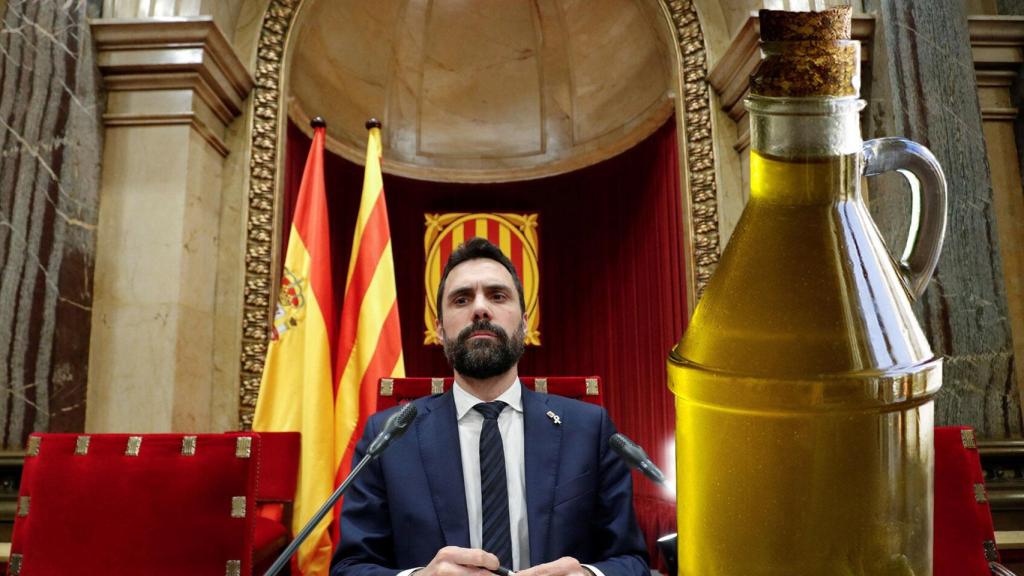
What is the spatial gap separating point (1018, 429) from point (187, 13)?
3.39 meters

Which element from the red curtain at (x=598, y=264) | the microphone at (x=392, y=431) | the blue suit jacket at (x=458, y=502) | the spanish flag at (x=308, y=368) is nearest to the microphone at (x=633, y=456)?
the microphone at (x=392, y=431)

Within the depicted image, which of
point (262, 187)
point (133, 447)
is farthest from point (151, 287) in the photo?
point (133, 447)

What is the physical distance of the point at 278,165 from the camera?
2.90 metres

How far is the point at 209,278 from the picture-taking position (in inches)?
106

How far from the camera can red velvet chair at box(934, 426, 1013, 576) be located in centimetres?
135

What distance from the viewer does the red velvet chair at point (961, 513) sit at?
1.35 m

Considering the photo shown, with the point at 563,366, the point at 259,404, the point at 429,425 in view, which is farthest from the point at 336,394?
the point at 563,366

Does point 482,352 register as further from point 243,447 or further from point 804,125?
point 804,125

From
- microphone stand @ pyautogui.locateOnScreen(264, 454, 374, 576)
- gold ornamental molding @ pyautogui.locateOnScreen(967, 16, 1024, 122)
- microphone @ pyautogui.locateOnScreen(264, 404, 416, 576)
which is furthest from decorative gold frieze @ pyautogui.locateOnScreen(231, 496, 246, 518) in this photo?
gold ornamental molding @ pyautogui.locateOnScreen(967, 16, 1024, 122)

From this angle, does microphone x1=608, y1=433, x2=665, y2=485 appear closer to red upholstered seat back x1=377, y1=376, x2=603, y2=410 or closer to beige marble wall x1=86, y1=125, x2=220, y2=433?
red upholstered seat back x1=377, y1=376, x2=603, y2=410

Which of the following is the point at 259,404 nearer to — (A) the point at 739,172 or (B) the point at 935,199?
(A) the point at 739,172

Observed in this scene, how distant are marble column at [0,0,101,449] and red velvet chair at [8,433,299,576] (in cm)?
103

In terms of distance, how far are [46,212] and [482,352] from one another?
1.92 metres

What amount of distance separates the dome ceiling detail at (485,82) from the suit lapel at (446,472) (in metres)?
2.49
